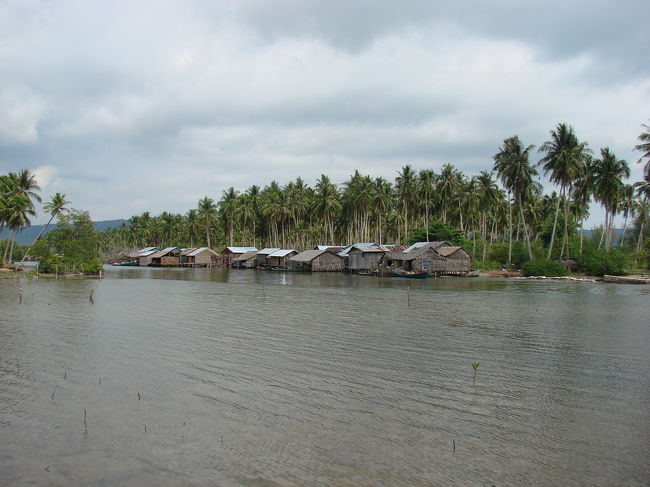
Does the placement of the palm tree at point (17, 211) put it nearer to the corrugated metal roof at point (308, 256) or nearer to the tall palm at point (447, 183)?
the corrugated metal roof at point (308, 256)

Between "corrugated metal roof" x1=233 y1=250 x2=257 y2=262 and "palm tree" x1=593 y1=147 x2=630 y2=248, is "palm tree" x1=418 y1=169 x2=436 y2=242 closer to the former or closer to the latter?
"palm tree" x1=593 y1=147 x2=630 y2=248

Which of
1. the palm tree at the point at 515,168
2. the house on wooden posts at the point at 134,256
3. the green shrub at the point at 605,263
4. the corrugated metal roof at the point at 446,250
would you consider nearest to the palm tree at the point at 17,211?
the house on wooden posts at the point at 134,256

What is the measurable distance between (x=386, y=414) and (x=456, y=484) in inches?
94.3

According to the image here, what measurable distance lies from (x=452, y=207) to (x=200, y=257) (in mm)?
43412

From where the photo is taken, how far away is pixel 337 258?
62188mm

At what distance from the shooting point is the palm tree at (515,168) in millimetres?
47812

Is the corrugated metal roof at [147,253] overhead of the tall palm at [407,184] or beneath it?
beneath

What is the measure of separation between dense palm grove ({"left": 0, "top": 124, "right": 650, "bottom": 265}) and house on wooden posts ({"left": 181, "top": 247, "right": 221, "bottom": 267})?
17.5 ft

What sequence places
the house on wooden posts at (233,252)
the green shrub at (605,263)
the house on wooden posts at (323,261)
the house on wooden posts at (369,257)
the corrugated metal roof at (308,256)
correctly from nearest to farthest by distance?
the green shrub at (605,263) → the house on wooden posts at (369,257) → the corrugated metal roof at (308,256) → the house on wooden posts at (323,261) → the house on wooden posts at (233,252)

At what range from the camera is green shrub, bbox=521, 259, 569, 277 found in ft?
153

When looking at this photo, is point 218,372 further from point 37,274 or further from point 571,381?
point 37,274

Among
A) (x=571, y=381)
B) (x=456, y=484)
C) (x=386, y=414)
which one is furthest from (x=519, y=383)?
(x=456, y=484)

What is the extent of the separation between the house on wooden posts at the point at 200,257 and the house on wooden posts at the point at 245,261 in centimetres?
593

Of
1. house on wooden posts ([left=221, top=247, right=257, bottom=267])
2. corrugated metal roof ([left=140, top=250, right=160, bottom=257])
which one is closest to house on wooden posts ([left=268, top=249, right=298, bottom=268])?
house on wooden posts ([left=221, top=247, right=257, bottom=267])
